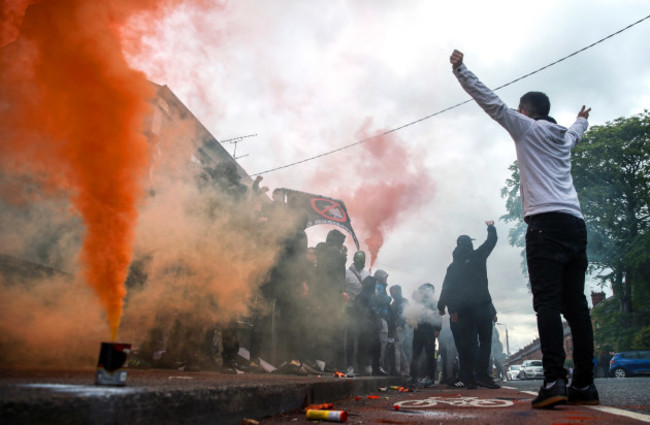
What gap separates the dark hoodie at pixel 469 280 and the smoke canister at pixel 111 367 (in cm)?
608

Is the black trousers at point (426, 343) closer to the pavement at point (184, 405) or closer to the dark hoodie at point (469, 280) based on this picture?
the dark hoodie at point (469, 280)

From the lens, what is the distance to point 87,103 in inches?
151

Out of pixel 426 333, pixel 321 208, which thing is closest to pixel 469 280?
pixel 426 333

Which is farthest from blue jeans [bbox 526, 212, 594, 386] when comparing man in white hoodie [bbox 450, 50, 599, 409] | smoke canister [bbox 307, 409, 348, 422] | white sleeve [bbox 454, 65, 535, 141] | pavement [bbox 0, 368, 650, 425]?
smoke canister [bbox 307, 409, 348, 422]

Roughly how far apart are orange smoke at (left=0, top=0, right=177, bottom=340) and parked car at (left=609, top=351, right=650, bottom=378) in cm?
2864

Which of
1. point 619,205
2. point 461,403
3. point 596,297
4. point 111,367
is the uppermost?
point 619,205

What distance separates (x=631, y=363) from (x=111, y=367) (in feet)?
96.6

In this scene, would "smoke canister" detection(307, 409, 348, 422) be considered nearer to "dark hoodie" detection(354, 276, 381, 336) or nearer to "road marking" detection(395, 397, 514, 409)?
"road marking" detection(395, 397, 514, 409)

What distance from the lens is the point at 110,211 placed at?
3.46m

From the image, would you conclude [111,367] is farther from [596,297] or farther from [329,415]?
[596,297]

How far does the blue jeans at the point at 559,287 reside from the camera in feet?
10.2

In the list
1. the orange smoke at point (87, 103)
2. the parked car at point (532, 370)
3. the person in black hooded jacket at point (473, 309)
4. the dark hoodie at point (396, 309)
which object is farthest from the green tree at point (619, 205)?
the orange smoke at point (87, 103)

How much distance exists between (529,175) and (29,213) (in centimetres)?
504

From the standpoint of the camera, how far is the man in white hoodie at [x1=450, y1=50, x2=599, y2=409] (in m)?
3.12
